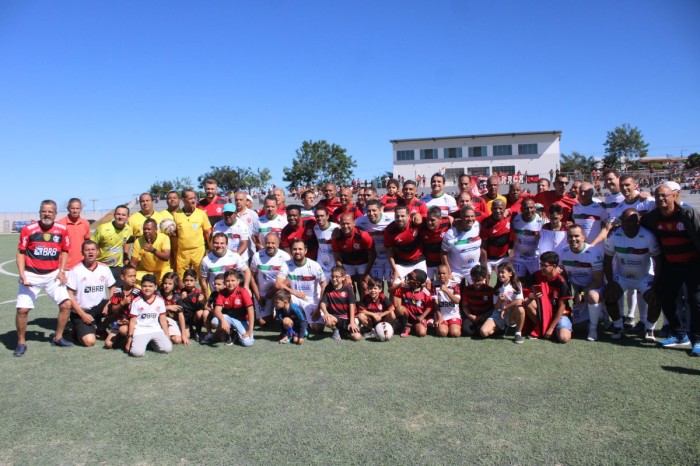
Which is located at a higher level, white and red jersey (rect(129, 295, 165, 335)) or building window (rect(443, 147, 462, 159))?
building window (rect(443, 147, 462, 159))

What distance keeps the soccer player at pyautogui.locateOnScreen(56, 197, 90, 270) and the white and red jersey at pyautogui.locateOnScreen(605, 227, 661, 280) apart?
7.07m

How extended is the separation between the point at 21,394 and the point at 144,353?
1443 mm

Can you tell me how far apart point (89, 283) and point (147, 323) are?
1137 millimetres

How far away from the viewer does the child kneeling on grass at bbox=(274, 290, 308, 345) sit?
646 centimetres

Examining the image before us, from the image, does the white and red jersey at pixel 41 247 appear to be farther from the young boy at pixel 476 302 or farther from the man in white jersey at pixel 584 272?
the man in white jersey at pixel 584 272

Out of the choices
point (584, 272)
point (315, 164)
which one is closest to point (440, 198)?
point (584, 272)

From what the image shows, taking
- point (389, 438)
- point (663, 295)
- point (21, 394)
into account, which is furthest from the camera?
point (663, 295)

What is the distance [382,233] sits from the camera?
291 inches

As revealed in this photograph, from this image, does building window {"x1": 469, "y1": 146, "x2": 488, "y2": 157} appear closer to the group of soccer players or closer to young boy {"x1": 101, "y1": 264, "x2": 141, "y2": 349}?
the group of soccer players

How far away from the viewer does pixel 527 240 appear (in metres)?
7.05

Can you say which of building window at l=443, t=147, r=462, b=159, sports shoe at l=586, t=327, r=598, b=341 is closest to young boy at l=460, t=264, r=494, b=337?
sports shoe at l=586, t=327, r=598, b=341

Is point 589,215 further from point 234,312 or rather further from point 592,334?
point 234,312

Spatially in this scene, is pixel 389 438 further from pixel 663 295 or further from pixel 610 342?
pixel 663 295

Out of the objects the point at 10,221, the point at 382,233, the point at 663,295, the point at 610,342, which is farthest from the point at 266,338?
the point at 10,221
